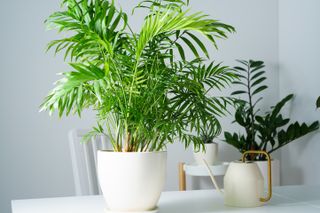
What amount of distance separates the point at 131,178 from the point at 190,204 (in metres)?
0.34

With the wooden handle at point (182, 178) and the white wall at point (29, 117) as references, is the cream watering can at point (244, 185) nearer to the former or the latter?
the wooden handle at point (182, 178)

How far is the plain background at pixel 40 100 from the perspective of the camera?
11.7ft

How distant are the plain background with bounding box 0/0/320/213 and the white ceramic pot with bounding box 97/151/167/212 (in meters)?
2.10

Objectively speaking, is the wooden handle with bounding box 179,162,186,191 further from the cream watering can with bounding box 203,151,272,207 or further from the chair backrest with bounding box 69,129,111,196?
the cream watering can with bounding box 203,151,272,207

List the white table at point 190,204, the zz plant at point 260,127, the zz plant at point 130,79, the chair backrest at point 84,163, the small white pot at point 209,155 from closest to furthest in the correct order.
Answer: the zz plant at point 130,79
the white table at point 190,204
the chair backrest at point 84,163
the small white pot at point 209,155
the zz plant at point 260,127

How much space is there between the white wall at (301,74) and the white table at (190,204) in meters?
1.75

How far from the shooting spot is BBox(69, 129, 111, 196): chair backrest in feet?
8.57

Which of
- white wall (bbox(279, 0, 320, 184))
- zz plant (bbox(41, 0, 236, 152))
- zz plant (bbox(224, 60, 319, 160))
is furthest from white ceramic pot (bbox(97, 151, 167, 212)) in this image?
white wall (bbox(279, 0, 320, 184))

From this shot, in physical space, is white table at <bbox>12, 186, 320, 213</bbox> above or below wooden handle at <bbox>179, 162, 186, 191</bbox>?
above

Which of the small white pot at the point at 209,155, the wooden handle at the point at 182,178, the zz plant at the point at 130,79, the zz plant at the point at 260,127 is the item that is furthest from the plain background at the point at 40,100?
the zz plant at the point at 130,79

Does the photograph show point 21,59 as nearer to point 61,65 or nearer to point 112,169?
point 61,65

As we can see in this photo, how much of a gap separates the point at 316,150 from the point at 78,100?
2.63 m

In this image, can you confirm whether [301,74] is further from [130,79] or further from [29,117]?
[130,79]

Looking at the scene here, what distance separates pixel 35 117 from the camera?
3.62 m
